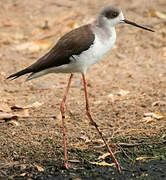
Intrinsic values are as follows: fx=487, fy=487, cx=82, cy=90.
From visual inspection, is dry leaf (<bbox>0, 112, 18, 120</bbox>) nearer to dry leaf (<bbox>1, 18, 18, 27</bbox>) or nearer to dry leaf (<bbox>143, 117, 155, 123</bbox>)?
dry leaf (<bbox>143, 117, 155, 123</bbox>)

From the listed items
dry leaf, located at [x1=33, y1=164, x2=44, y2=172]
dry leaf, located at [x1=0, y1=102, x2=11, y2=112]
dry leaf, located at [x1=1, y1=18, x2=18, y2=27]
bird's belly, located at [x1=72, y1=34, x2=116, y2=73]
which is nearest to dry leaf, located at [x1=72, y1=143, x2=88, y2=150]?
dry leaf, located at [x1=33, y1=164, x2=44, y2=172]

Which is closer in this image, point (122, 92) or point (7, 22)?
point (122, 92)

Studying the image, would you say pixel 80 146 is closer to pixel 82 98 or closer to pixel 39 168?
pixel 39 168

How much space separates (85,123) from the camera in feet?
18.2

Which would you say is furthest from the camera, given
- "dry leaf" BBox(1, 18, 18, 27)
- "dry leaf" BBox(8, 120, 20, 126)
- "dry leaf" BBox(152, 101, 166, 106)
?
"dry leaf" BBox(1, 18, 18, 27)

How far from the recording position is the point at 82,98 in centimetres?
639

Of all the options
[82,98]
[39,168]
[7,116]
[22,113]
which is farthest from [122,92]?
[39,168]

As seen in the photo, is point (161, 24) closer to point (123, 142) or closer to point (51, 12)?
point (51, 12)

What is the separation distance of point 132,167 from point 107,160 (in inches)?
10.4

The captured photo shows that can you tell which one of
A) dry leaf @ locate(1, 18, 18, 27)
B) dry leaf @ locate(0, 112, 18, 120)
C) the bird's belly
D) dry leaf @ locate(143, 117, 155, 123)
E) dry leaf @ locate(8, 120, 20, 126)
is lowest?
dry leaf @ locate(1, 18, 18, 27)

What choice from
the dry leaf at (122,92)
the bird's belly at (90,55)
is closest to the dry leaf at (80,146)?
the bird's belly at (90,55)

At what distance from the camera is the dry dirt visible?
4.63 metres

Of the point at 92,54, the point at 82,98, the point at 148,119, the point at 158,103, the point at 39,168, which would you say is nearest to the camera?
the point at 39,168

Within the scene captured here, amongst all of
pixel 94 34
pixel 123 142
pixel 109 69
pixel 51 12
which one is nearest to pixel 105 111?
pixel 123 142
